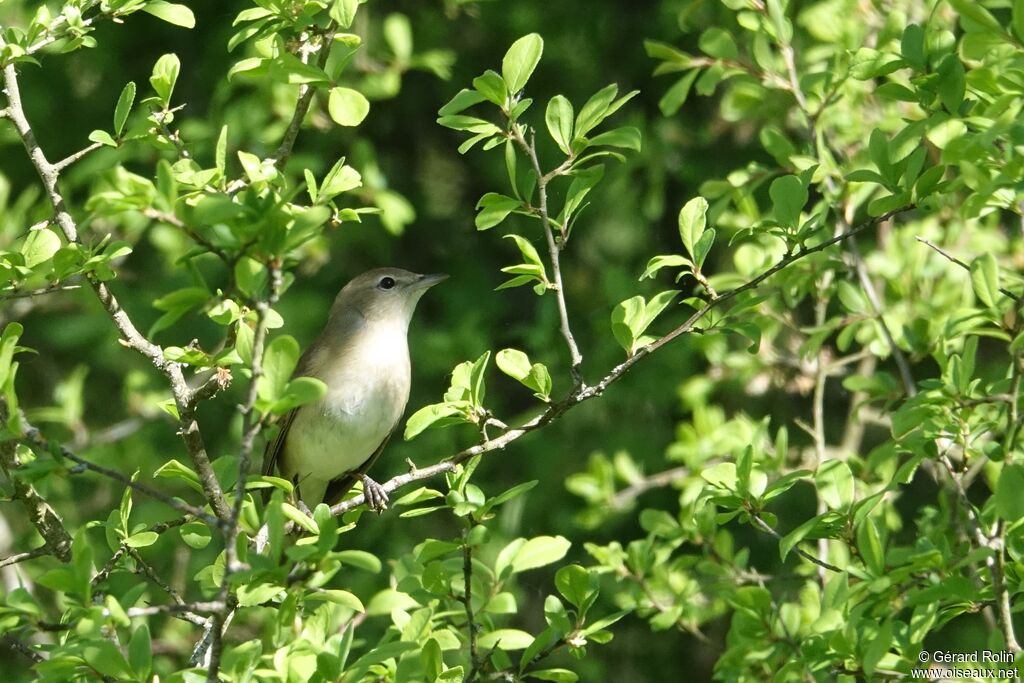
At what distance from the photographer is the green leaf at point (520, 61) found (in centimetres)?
289

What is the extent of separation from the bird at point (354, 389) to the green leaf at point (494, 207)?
6.17 ft

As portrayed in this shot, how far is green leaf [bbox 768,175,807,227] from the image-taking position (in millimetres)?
2967

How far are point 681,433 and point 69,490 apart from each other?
3.40 meters

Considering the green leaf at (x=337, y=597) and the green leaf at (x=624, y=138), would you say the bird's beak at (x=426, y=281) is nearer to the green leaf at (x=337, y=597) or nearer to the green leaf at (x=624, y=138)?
the green leaf at (x=624, y=138)

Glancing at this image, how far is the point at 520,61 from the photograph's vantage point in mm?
2898

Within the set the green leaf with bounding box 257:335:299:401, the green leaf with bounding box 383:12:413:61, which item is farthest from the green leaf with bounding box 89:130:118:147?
the green leaf with bounding box 383:12:413:61

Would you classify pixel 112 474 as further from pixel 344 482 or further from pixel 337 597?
pixel 344 482

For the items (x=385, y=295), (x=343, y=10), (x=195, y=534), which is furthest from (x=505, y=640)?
(x=385, y=295)

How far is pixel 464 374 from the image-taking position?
3.05m

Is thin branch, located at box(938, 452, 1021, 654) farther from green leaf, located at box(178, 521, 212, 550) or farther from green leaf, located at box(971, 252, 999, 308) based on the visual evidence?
green leaf, located at box(178, 521, 212, 550)

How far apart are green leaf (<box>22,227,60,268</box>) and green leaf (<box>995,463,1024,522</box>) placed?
2266mm

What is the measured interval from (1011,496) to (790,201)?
0.85 meters

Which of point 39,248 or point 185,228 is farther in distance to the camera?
point 39,248

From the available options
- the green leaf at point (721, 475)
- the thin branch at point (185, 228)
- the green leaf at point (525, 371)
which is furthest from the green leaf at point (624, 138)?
the thin branch at point (185, 228)
